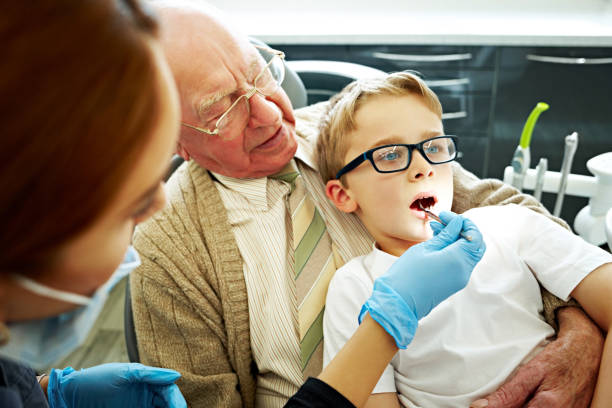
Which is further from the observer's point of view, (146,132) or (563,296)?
(563,296)

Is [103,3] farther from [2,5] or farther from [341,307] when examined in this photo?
[341,307]

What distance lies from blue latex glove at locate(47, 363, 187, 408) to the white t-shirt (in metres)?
0.40

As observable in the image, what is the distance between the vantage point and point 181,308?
1338 mm

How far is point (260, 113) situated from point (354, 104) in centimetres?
27

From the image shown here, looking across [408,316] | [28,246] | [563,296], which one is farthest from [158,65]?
[563,296]

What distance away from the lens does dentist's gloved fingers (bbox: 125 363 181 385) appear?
3.57 feet

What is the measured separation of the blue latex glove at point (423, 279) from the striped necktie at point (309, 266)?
0.31 m

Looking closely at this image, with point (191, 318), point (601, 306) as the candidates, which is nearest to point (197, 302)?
point (191, 318)

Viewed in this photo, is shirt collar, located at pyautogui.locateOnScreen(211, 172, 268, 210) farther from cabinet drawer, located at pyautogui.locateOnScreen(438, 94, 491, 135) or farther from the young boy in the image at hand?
cabinet drawer, located at pyautogui.locateOnScreen(438, 94, 491, 135)

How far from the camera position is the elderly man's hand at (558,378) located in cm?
107

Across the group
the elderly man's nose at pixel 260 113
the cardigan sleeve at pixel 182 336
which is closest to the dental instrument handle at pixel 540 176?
the elderly man's nose at pixel 260 113

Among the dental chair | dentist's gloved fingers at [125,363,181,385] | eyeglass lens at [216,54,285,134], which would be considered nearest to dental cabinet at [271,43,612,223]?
the dental chair

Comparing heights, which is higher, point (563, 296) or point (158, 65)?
point (158, 65)

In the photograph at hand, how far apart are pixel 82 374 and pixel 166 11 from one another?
3.14 ft
